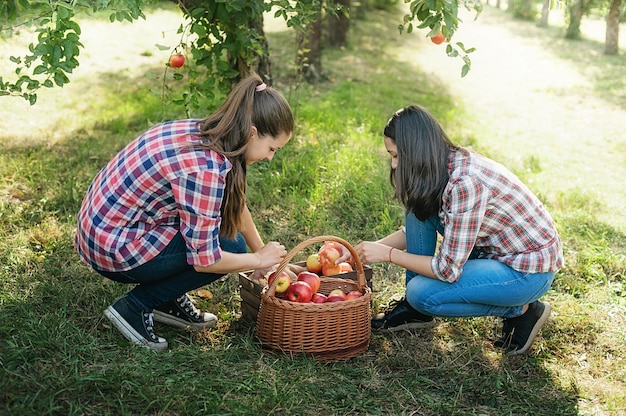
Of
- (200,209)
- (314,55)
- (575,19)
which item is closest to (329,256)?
(200,209)

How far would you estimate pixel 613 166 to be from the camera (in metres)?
6.63

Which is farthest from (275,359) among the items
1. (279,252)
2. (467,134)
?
(467,134)

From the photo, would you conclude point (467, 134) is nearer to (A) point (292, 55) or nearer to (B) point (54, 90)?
(A) point (292, 55)

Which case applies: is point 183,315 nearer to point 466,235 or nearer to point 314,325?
point 314,325

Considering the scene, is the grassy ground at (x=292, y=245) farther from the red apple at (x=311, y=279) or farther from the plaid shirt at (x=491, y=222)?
the plaid shirt at (x=491, y=222)

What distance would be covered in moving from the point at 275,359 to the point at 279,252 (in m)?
0.47

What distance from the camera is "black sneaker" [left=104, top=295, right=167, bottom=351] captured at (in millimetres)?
3047

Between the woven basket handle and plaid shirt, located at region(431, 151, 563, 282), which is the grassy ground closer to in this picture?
the woven basket handle

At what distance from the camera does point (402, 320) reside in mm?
3418

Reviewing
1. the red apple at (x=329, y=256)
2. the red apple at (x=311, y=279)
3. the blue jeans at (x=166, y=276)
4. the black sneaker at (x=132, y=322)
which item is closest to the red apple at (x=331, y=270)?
the red apple at (x=329, y=256)

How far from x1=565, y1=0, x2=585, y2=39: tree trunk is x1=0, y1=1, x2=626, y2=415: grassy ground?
358 inches

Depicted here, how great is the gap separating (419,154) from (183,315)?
141 centimetres

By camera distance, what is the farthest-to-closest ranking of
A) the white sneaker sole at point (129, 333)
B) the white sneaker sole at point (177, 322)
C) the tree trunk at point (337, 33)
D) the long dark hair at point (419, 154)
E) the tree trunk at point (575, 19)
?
the tree trunk at point (575, 19), the tree trunk at point (337, 33), the white sneaker sole at point (177, 322), the white sneaker sole at point (129, 333), the long dark hair at point (419, 154)

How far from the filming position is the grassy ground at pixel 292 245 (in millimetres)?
2678
